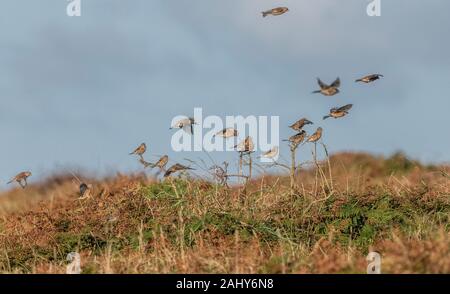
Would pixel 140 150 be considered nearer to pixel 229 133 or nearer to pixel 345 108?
pixel 229 133

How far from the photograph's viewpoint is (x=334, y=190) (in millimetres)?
13812

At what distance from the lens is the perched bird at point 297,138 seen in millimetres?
13961

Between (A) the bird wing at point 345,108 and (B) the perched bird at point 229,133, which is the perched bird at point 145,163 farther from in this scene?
(A) the bird wing at point 345,108

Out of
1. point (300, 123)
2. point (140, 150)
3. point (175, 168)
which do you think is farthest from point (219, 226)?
point (140, 150)

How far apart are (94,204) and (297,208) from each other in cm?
395

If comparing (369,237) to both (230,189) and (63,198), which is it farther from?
(63,198)

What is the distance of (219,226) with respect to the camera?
12734mm

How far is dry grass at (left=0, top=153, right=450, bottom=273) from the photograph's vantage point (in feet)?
36.0

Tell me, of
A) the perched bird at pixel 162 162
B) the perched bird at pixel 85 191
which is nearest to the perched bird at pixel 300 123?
the perched bird at pixel 162 162

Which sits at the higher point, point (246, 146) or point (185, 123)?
point (185, 123)

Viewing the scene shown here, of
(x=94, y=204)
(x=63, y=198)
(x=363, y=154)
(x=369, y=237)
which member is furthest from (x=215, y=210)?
(x=363, y=154)

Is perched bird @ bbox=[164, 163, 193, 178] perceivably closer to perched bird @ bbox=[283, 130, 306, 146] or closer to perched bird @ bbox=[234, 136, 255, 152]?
perched bird @ bbox=[234, 136, 255, 152]

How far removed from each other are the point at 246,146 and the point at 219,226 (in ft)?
6.47

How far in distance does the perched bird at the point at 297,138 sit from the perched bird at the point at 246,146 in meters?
0.68
